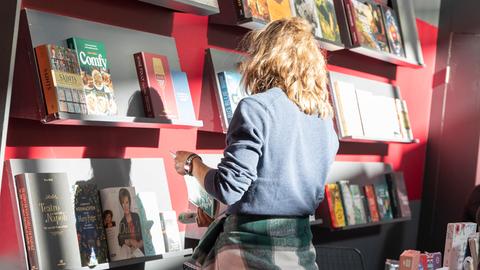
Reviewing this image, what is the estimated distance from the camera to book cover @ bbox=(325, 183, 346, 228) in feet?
13.8

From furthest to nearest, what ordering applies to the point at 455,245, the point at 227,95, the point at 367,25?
the point at 367,25 → the point at 227,95 → the point at 455,245

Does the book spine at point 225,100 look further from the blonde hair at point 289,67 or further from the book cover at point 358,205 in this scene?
the book cover at point 358,205

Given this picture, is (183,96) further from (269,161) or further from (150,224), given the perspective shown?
(269,161)

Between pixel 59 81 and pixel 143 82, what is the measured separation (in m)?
0.52

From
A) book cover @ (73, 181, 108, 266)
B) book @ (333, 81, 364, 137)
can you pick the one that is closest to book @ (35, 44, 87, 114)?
book cover @ (73, 181, 108, 266)

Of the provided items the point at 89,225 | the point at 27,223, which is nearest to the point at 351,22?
the point at 89,225

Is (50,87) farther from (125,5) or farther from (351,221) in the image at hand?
→ (351,221)

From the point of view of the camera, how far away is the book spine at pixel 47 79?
8.40 feet

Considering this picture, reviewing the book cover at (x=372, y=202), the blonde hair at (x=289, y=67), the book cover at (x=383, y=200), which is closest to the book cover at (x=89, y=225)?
the blonde hair at (x=289, y=67)

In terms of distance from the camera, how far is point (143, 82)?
10.00 ft

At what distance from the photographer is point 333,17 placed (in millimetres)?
4195

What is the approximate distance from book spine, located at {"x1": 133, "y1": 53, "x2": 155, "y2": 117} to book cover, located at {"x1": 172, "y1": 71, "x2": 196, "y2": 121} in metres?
Answer: 0.15

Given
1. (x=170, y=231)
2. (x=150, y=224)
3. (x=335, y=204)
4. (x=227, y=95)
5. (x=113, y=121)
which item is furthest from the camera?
(x=335, y=204)

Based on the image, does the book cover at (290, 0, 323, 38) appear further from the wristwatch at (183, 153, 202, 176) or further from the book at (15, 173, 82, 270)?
the book at (15, 173, 82, 270)
